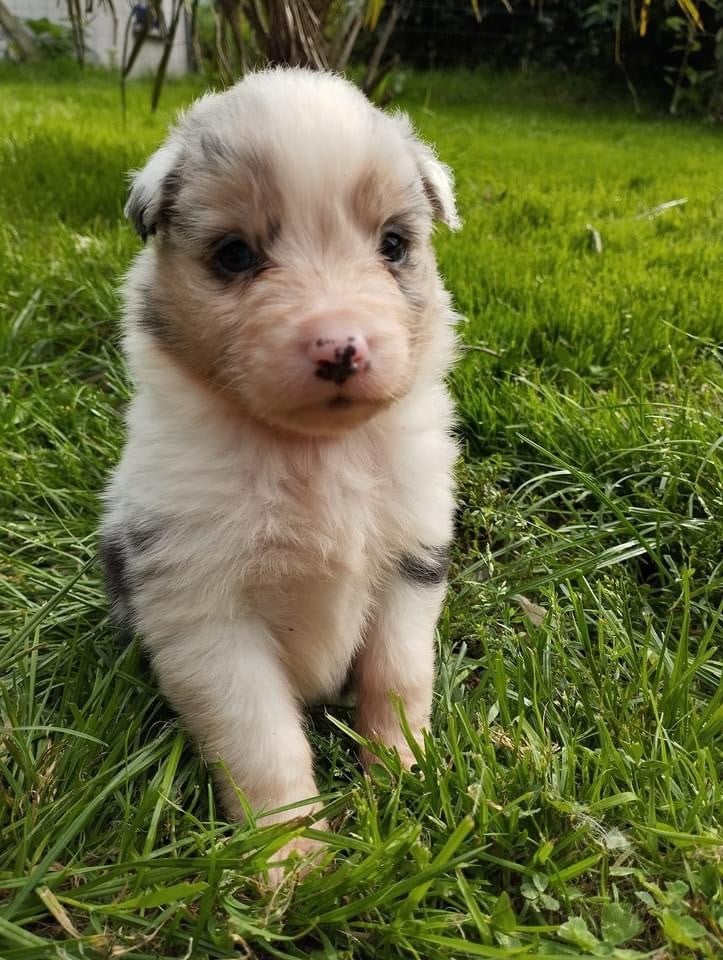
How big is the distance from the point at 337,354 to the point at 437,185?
940 mm

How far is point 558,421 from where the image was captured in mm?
3275

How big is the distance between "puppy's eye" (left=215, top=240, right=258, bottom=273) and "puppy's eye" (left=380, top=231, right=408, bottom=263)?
35 cm

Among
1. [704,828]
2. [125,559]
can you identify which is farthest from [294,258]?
[704,828]

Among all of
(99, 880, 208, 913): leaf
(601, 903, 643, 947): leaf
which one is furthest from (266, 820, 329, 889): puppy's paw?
(601, 903, 643, 947): leaf

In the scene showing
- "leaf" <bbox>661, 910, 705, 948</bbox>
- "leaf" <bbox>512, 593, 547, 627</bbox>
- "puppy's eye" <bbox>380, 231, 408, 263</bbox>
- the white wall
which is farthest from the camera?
the white wall

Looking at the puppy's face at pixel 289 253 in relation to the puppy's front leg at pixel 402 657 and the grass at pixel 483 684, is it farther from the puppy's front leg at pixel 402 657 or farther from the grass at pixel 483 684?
the grass at pixel 483 684

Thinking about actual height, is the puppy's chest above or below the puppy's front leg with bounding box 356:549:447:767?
above

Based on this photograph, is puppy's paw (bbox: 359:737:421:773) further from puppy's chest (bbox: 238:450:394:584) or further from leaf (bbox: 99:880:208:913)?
leaf (bbox: 99:880:208:913)

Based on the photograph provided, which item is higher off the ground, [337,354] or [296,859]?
[337,354]

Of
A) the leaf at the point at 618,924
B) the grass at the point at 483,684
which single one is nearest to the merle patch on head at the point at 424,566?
the grass at the point at 483,684

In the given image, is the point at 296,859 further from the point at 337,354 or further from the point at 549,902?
the point at 337,354

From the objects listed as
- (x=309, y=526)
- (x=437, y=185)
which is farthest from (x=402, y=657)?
(x=437, y=185)

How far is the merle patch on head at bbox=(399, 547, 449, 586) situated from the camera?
2311 millimetres

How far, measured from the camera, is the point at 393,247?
219 cm
